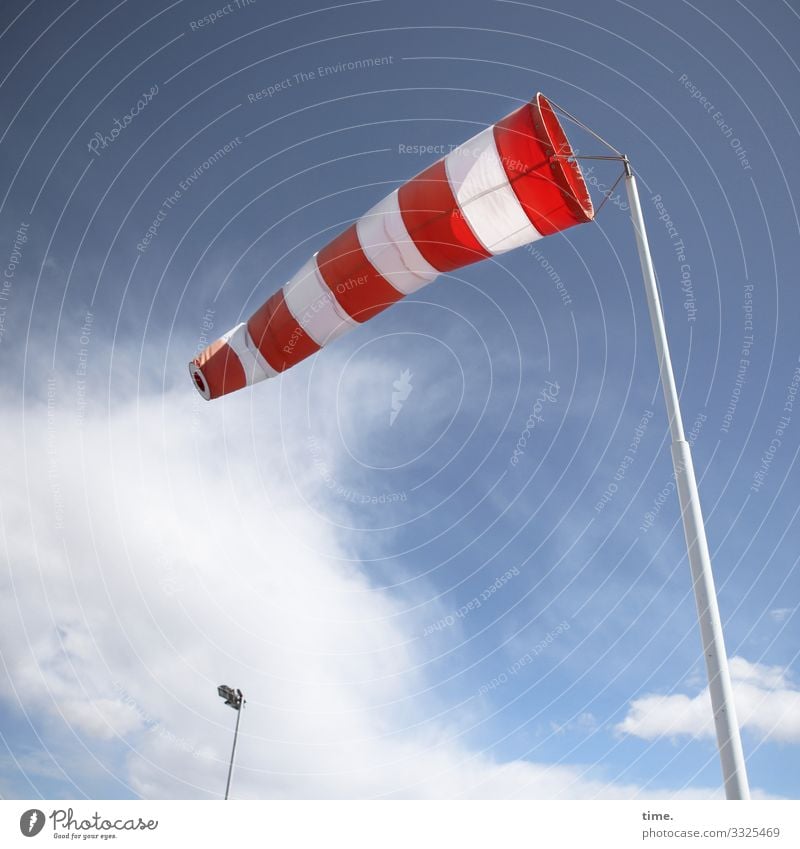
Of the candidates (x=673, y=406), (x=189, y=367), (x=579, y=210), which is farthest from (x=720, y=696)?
(x=189, y=367)

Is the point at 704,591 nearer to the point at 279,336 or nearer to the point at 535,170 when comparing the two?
the point at 535,170

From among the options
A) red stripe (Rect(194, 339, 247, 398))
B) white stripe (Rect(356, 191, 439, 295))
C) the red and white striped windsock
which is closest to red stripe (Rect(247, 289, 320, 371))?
the red and white striped windsock

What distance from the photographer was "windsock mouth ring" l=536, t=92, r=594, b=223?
7.41 metres

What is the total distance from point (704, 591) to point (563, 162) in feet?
18.2

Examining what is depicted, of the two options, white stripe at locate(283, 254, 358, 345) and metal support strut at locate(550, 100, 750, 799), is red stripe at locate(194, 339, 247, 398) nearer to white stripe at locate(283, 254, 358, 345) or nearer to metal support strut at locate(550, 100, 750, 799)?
white stripe at locate(283, 254, 358, 345)

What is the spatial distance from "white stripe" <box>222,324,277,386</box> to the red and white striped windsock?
0.02 meters

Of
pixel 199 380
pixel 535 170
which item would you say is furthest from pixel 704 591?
pixel 199 380

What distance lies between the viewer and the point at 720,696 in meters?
4.74

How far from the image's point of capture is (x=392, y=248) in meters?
8.66

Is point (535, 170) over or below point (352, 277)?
below

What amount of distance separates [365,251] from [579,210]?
3.23 metres
